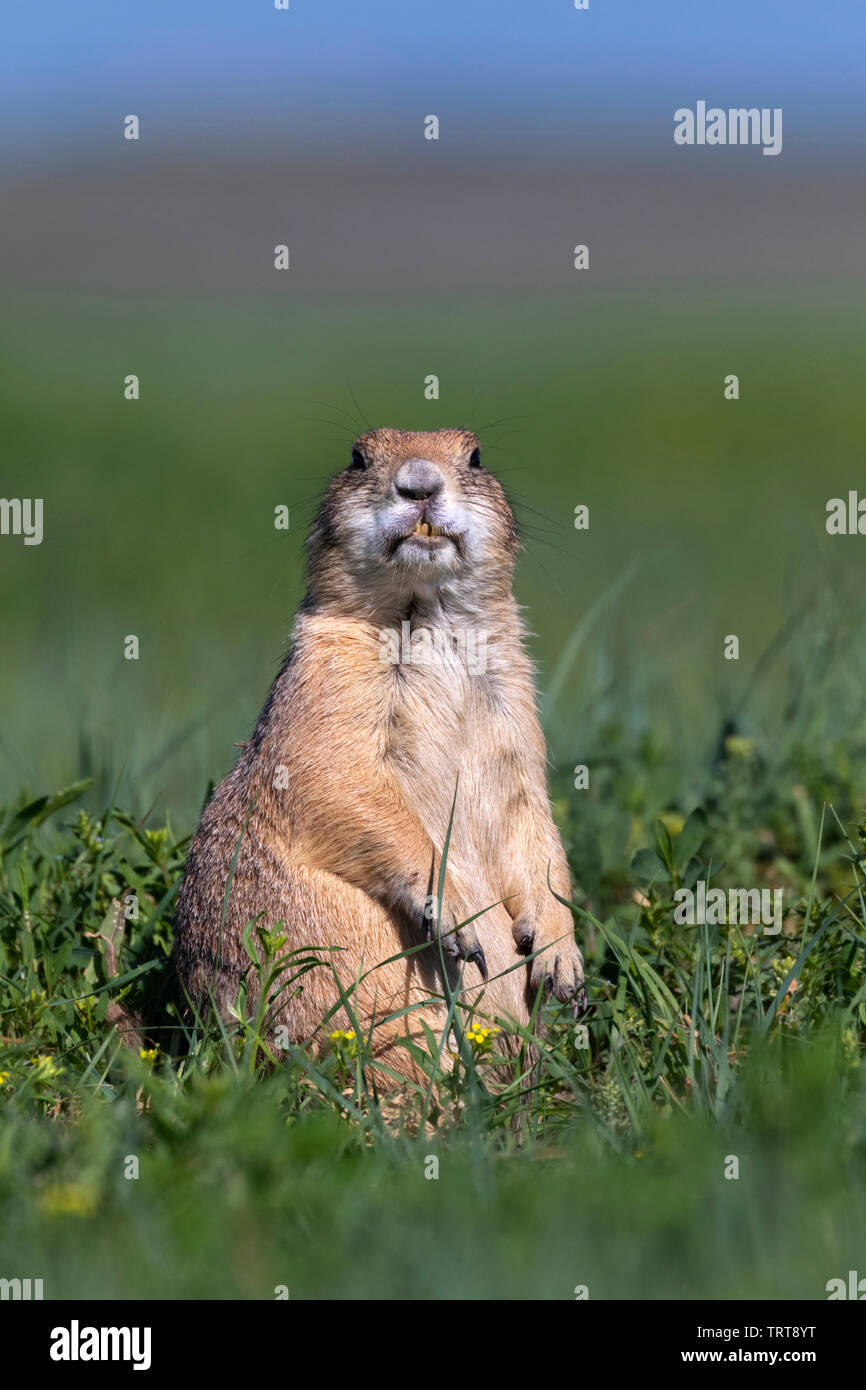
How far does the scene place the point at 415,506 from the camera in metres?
5.51

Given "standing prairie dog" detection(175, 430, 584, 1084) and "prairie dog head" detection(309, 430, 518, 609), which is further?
"prairie dog head" detection(309, 430, 518, 609)

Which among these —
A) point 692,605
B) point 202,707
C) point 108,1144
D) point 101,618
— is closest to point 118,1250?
point 108,1144

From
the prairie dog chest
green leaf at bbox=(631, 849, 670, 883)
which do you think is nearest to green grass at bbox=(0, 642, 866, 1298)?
green leaf at bbox=(631, 849, 670, 883)

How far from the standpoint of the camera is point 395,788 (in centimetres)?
549

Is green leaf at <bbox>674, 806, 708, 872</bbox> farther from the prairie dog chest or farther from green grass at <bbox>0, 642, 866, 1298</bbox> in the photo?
the prairie dog chest

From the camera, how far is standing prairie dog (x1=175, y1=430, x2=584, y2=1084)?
5.35m

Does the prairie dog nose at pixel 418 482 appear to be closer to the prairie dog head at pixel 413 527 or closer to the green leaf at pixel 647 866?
the prairie dog head at pixel 413 527

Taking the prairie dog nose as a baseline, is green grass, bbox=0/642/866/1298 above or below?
below

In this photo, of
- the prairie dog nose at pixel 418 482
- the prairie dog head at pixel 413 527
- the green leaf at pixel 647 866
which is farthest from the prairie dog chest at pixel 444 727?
the green leaf at pixel 647 866

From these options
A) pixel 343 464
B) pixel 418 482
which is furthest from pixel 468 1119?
pixel 343 464

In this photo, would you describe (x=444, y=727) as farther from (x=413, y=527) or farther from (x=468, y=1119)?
(x=468, y=1119)

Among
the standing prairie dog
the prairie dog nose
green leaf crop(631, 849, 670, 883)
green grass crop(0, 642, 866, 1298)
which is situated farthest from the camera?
green leaf crop(631, 849, 670, 883)

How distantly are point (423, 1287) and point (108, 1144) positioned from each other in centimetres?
86

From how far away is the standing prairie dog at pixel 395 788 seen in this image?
17.5 feet
